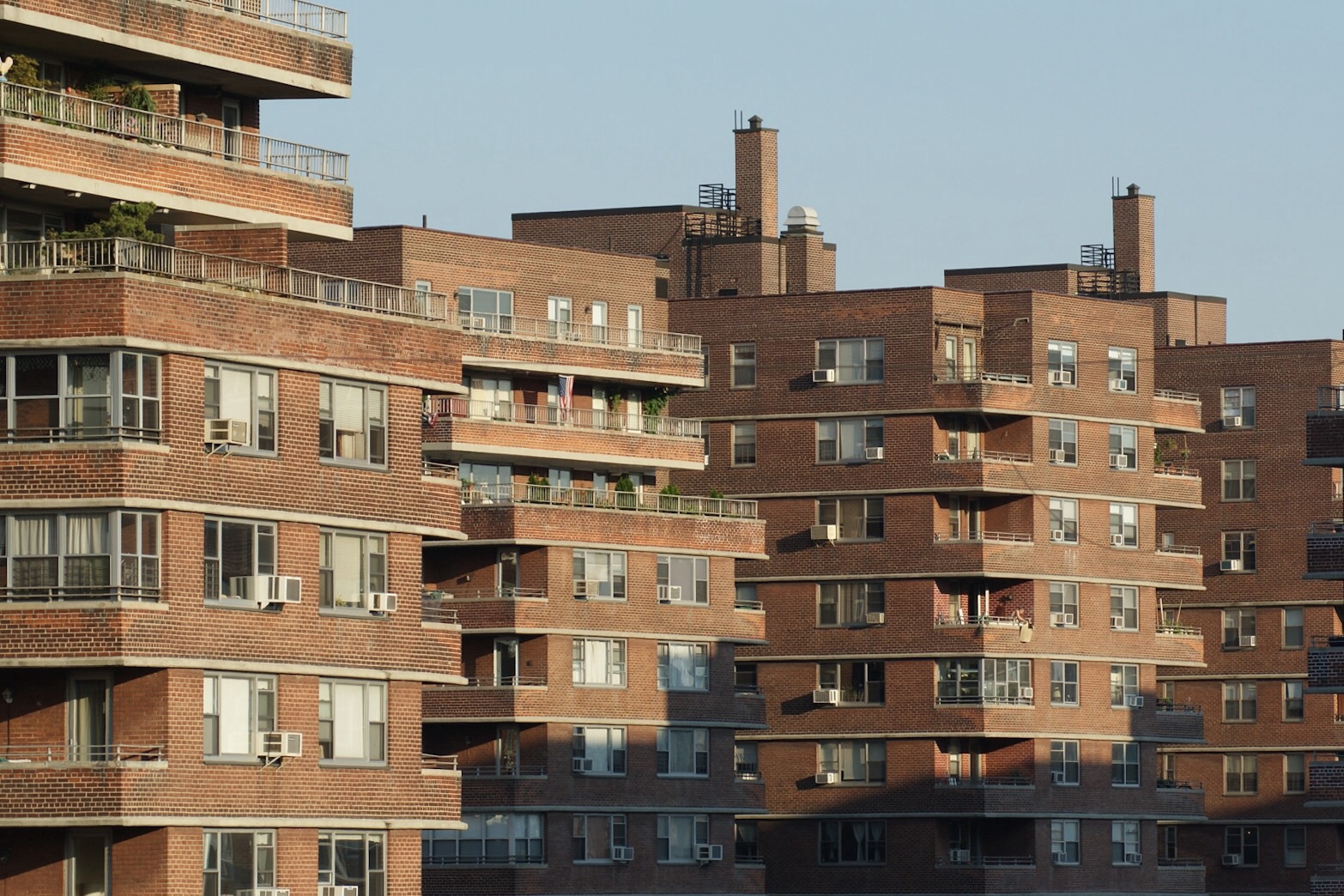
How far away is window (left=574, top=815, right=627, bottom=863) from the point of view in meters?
111

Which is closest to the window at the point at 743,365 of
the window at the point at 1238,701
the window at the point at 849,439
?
the window at the point at 849,439

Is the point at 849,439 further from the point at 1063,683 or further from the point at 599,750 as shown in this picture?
the point at 599,750

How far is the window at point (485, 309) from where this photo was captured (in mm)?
111562

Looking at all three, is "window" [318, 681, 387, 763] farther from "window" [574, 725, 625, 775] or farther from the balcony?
"window" [574, 725, 625, 775]

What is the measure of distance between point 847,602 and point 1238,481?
24.2 m

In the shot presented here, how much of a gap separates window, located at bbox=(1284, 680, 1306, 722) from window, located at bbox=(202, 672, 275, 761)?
72749 millimetres

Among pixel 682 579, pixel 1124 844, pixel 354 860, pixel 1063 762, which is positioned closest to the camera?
pixel 354 860

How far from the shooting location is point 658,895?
371 ft

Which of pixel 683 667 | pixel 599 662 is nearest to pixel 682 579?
pixel 683 667

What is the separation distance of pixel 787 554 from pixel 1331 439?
2829cm

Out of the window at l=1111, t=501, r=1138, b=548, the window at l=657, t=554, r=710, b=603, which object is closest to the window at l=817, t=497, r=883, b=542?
the window at l=657, t=554, r=710, b=603

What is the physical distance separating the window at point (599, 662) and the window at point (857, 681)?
13.8 metres

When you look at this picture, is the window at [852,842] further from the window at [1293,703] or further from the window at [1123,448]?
the window at [1293,703]

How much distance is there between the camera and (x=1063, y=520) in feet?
412
